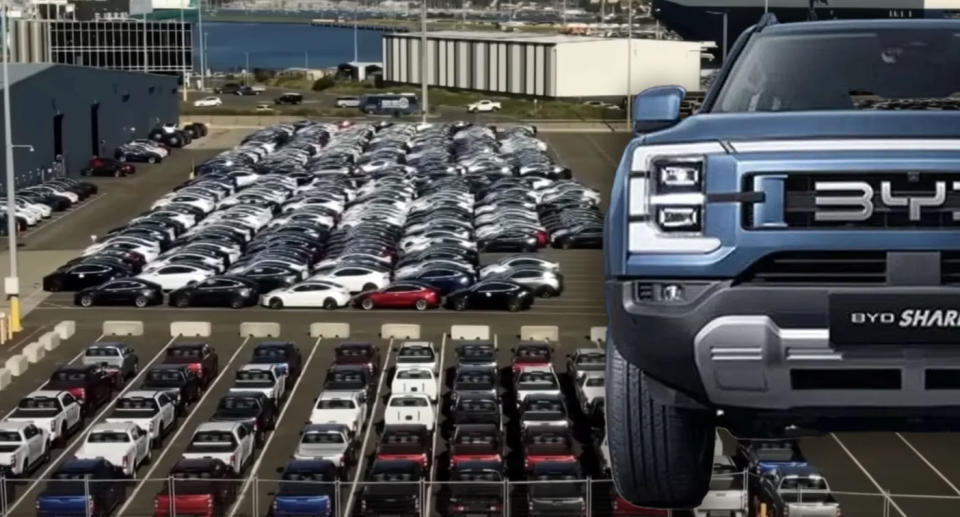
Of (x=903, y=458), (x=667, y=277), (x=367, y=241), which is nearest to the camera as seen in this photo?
(x=667, y=277)

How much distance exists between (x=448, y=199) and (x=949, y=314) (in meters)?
49.6

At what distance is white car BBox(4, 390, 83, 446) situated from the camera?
25.0 meters

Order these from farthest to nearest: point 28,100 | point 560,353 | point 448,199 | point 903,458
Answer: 1. point 28,100
2. point 448,199
3. point 560,353
4. point 903,458

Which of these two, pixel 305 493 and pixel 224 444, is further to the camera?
pixel 224 444

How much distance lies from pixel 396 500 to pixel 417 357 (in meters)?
10.4

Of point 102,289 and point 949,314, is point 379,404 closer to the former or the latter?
point 102,289

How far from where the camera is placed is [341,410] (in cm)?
2589

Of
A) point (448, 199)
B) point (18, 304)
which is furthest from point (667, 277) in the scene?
point (448, 199)

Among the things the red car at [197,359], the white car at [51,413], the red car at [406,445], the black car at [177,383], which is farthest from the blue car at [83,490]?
the red car at [197,359]

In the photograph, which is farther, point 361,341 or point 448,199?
A: point 448,199

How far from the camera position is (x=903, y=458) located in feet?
77.0

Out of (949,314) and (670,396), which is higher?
(949,314)

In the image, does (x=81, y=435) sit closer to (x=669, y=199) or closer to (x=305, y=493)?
(x=305, y=493)

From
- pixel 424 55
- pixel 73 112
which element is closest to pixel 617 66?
pixel 424 55
